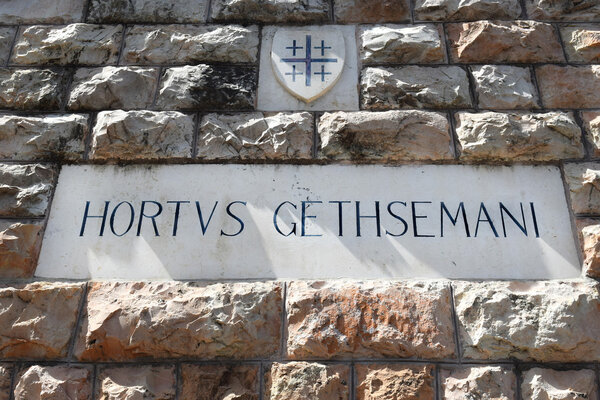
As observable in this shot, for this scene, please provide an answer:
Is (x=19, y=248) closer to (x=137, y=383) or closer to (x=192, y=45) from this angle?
(x=137, y=383)

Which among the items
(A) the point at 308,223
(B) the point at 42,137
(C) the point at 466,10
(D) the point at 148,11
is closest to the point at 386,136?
(A) the point at 308,223

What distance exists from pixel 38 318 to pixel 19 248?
1.22ft

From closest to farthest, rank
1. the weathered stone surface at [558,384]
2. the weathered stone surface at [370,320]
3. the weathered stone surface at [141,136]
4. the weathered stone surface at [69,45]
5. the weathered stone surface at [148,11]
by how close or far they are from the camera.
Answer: the weathered stone surface at [558,384] < the weathered stone surface at [370,320] < the weathered stone surface at [141,136] < the weathered stone surface at [69,45] < the weathered stone surface at [148,11]

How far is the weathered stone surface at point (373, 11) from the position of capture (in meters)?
3.33

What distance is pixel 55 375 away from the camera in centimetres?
240

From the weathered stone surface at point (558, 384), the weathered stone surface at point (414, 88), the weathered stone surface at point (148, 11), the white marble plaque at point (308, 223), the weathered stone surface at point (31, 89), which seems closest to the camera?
the weathered stone surface at point (558, 384)

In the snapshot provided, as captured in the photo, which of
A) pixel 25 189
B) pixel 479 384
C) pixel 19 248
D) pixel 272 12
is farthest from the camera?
pixel 272 12

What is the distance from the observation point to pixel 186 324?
243 centimetres

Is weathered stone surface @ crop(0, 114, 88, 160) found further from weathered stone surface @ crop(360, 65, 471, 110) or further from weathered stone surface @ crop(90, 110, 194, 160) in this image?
weathered stone surface @ crop(360, 65, 471, 110)

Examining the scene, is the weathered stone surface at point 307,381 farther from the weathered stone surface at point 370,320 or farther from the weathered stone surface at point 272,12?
the weathered stone surface at point 272,12

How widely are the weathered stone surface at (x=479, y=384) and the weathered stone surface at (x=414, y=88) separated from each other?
1333mm

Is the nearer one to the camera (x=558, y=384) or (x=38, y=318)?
(x=558, y=384)

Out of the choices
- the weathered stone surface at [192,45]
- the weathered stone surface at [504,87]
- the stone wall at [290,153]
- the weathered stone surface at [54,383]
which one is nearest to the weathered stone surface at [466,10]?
the stone wall at [290,153]

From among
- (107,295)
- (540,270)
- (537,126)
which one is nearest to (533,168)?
(537,126)
